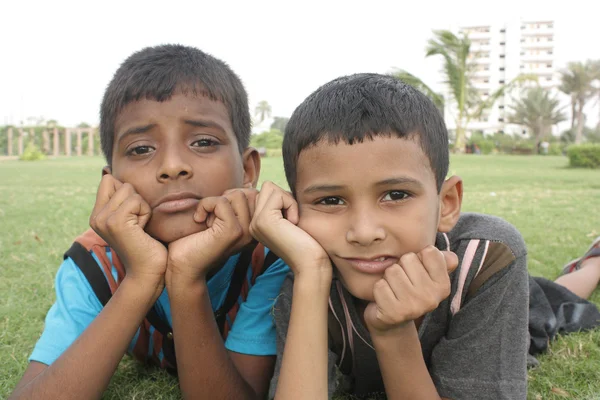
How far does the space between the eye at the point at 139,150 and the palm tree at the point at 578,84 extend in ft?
206

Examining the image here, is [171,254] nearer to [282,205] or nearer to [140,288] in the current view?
[140,288]

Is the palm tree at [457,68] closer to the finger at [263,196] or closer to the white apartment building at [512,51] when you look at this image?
the finger at [263,196]

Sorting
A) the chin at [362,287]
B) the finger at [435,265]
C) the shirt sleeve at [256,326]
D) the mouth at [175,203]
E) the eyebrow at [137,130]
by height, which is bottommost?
the shirt sleeve at [256,326]

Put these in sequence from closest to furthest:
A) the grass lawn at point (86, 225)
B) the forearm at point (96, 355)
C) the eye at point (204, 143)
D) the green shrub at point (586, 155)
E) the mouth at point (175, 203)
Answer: the forearm at point (96, 355)
the mouth at point (175, 203)
the eye at point (204, 143)
the grass lawn at point (86, 225)
the green shrub at point (586, 155)

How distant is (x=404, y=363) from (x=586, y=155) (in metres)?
21.1

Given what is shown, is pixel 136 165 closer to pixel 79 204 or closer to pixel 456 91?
pixel 79 204

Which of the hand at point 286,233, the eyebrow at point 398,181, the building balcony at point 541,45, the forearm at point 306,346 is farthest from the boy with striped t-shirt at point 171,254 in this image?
the building balcony at point 541,45

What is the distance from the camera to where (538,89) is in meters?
53.8

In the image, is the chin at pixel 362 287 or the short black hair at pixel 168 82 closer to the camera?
the chin at pixel 362 287

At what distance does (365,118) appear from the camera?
1.71 metres

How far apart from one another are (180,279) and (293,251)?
0.41m

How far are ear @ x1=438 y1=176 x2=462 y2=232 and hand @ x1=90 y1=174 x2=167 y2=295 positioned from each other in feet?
3.27

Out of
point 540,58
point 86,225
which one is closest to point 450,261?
point 86,225

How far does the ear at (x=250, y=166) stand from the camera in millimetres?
2435
